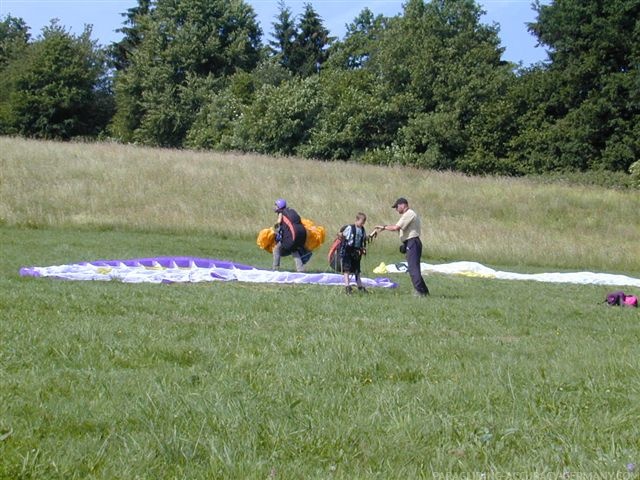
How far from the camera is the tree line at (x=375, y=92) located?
4981cm

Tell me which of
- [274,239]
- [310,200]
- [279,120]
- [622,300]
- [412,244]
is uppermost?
[279,120]

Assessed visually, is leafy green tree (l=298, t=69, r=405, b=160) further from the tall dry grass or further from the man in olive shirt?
the man in olive shirt

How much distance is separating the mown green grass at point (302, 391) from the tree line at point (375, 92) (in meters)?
37.5

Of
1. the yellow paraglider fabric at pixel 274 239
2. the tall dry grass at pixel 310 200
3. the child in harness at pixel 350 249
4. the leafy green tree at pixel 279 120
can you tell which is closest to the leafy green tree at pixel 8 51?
the leafy green tree at pixel 279 120

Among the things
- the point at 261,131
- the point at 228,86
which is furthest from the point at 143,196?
the point at 228,86

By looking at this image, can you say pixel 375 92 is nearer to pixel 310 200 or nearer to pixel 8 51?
pixel 310 200

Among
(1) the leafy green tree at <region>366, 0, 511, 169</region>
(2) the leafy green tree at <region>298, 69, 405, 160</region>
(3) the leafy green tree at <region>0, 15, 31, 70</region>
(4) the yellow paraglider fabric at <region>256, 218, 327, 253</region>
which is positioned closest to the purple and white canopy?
(4) the yellow paraglider fabric at <region>256, 218, 327, 253</region>

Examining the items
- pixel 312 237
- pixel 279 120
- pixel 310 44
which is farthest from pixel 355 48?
pixel 312 237

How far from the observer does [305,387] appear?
579 centimetres

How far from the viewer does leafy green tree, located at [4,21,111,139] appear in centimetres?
6116

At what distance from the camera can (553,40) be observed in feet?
175

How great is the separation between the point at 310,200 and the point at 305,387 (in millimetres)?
27273

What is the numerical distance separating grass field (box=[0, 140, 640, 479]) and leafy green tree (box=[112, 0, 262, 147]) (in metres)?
51.3

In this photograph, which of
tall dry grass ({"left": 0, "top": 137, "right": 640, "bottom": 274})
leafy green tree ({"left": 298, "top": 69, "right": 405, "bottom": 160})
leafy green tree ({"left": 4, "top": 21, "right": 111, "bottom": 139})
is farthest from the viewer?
leafy green tree ({"left": 4, "top": 21, "right": 111, "bottom": 139})
